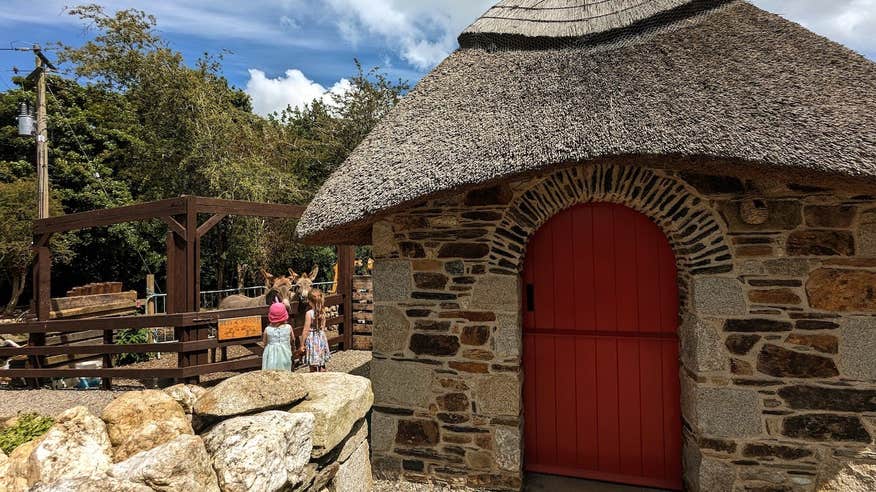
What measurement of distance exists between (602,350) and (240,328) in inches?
193

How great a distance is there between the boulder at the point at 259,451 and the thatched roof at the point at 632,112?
1.50 m

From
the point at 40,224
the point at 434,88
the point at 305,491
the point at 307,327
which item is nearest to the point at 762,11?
the point at 434,88

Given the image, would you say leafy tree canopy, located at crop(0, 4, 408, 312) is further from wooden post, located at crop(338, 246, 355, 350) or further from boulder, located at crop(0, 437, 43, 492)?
boulder, located at crop(0, 437, 43, 492)

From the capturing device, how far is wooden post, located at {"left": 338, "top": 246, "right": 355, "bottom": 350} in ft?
24.9

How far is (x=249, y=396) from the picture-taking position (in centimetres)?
203

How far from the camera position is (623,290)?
3.18m

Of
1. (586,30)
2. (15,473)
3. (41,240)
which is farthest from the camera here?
(41,240)

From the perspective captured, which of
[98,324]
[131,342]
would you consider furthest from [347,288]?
[131,342]

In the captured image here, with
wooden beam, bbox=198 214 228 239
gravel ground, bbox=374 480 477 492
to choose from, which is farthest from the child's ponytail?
gravel ground, bbox=374 480 477 492

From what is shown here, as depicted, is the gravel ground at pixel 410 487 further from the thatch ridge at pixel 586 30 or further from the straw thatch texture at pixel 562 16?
the straw thatch texture at pixel 562 16

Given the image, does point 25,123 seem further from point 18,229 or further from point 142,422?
point 142,422

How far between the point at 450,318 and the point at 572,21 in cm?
298

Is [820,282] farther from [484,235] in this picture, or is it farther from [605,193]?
[484,235]

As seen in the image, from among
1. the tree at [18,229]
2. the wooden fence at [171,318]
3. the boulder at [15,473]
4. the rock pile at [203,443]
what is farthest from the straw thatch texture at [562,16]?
the tree at [18,229]
